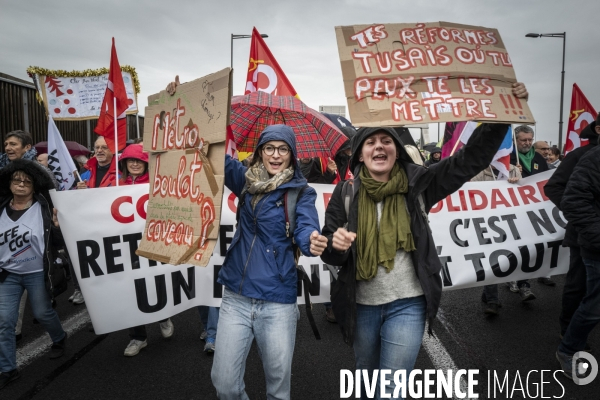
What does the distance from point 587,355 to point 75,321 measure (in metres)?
5.11

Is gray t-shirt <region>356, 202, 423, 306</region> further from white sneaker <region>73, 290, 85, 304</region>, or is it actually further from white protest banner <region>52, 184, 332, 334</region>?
white sneaker <region>73, 290, 85, 304</region>

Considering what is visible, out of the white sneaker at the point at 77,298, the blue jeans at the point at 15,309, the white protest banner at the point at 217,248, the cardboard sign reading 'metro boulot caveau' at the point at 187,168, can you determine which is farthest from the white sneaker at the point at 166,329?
the cardboard sign reading 'metro boulot caveau' at the point at 187,168

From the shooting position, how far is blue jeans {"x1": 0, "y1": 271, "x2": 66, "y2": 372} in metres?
3.30

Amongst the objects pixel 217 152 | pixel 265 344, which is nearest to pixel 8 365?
pixel 265 344

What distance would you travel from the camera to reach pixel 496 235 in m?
4.51

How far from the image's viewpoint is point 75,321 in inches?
185

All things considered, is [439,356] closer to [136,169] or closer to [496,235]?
[496,235]

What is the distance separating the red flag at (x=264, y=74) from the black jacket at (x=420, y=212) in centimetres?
288

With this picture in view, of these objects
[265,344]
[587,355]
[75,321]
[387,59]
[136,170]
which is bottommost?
[75,321]

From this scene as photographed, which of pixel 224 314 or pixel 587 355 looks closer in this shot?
pixel 224 314

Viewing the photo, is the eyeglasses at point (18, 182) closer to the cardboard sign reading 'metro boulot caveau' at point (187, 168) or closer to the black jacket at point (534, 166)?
the cardboard sign reading 'metro boulot caveau' at point (187, 168)

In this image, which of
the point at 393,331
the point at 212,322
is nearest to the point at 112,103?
the point at 212,322

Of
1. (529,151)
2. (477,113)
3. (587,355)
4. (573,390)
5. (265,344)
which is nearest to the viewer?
(477,113)

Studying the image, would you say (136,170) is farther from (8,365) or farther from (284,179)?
(284,179)
